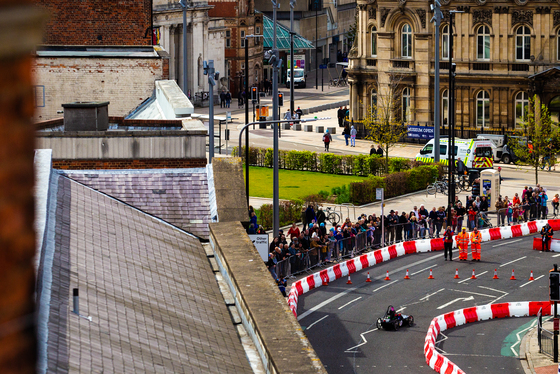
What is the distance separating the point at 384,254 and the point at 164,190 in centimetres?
1725

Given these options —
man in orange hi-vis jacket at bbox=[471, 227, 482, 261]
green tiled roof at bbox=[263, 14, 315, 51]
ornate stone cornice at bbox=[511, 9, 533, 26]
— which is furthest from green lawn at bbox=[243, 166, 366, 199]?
green tiled roof at bbox=[263, 14, 315, 51]

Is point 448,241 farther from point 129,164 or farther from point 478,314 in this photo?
point 129,164

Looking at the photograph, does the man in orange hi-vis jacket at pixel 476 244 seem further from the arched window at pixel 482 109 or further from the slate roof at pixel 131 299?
the arched window at pixel 482 109

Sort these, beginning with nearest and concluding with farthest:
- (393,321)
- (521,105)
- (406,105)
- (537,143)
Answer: (393,321), (537,143), (521,105), (406,105)

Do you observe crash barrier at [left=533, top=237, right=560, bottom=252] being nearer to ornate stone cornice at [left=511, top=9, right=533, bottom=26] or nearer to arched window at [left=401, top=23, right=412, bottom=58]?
ornate stone cornice at [left=511, top=9, right=533, bottom=26]

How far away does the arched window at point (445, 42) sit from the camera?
6438 cm

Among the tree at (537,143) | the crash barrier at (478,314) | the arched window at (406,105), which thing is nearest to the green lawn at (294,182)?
the tree at (537,143)

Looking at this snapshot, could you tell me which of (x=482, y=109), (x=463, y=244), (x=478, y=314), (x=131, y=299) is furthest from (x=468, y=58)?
(x=131, y=299)

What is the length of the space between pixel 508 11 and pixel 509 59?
3.36 m

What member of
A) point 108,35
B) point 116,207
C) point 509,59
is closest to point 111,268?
point 116,207

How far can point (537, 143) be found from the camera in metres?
50.3

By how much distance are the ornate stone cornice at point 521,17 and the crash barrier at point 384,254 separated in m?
25.6

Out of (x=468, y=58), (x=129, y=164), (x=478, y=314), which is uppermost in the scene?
(x=468, y=58)

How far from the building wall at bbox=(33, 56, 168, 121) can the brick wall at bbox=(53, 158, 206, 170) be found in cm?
1219
